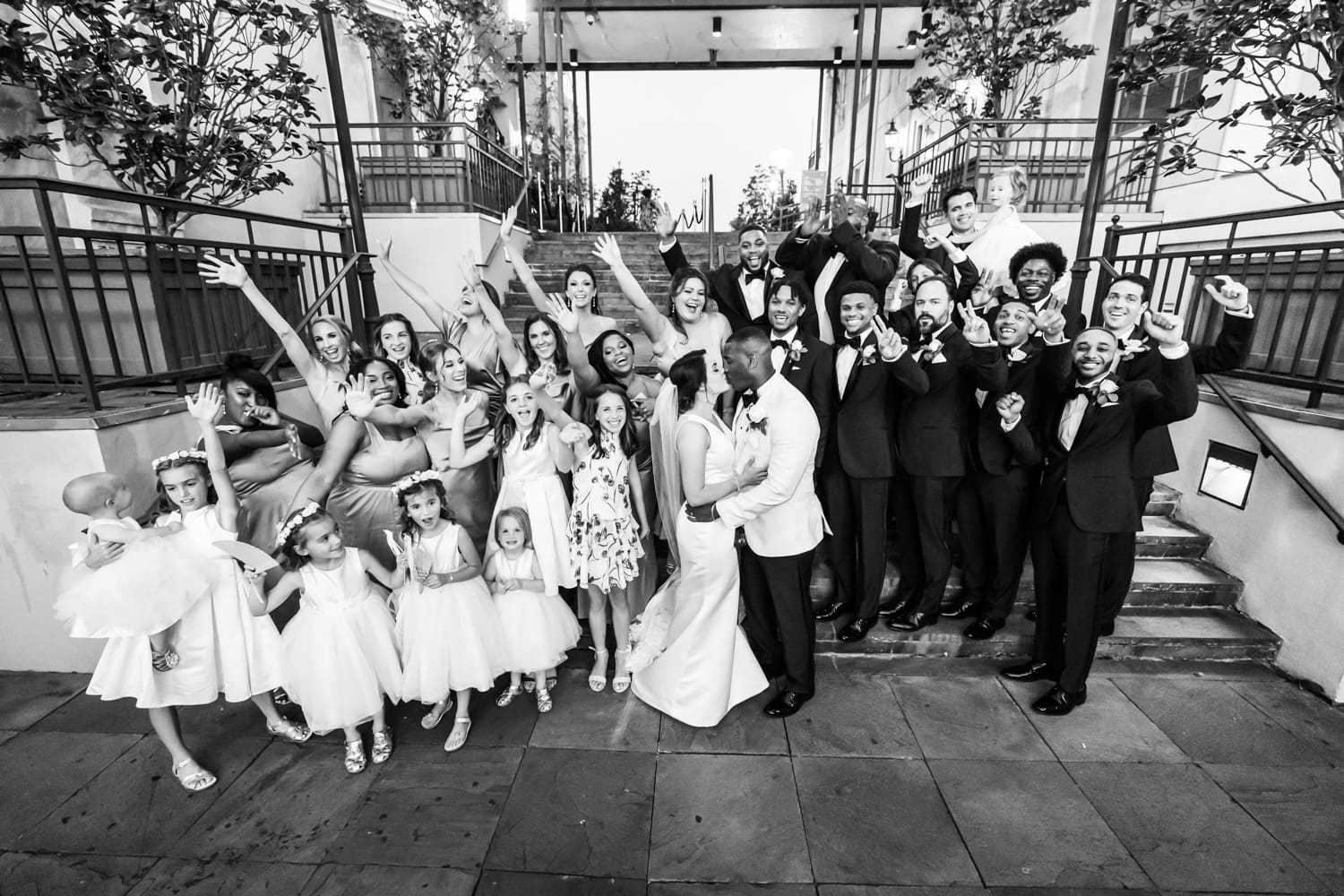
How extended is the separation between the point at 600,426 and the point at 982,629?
2.73m

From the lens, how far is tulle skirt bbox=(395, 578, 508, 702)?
9.77 ft

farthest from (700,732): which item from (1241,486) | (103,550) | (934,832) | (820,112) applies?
(820,112)

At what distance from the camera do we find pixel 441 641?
9.78 ft

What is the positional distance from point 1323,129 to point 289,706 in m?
7.09

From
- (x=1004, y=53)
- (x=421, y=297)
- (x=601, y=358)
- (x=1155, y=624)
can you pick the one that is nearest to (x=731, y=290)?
(x=601, y=358)

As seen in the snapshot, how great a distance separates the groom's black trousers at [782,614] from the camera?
3119 millimetres

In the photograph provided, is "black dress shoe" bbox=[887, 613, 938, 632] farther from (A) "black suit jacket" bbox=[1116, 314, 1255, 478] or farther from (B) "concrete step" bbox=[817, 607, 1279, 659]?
(A) "black suit jacket" bbox=[1116, 314, 1255, 478]

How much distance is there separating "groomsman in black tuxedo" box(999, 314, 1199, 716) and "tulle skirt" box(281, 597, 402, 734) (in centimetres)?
345

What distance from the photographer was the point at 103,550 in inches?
104

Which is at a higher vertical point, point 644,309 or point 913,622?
point 644,309

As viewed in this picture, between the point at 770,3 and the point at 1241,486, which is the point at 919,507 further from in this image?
the point at 770,3

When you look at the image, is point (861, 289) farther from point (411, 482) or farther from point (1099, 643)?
point (1099, 643)

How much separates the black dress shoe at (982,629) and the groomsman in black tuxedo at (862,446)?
57 cm

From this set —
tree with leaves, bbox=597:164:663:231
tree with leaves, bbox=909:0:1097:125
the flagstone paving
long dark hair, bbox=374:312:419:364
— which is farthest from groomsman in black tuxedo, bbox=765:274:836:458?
tree with leaves, bbox=597:164:663:231
